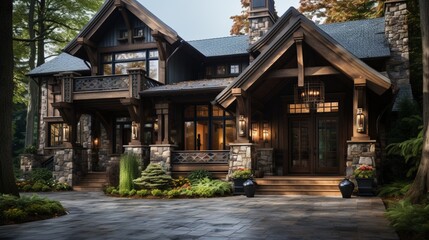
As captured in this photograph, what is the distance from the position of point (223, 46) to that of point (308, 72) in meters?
9.35

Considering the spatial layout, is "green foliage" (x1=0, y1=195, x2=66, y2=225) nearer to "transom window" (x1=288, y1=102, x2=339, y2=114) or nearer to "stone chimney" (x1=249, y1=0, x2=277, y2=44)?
"transom window" (x1=288, y1=102, x2=339, y2=114)

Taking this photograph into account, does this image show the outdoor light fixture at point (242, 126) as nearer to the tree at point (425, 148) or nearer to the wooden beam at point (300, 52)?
the wooden beam at point (300, 52)

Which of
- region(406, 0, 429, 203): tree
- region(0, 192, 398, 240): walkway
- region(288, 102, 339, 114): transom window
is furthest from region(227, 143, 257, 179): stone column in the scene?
region(406, 0, 429, 203): tree

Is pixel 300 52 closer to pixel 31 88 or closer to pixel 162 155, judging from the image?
pixel 162 155

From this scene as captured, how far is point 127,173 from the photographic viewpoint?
16484mm

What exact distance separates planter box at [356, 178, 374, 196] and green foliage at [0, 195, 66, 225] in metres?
8.92

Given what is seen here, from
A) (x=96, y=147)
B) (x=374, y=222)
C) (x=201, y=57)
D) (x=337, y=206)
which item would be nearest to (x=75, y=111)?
(x=96, y=147)

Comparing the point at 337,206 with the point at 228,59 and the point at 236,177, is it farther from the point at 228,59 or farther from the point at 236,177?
the point at 228,59

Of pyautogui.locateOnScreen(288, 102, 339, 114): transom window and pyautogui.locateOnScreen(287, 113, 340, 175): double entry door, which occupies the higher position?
pyautogui.locateOnScreen(288, 102, 339, 114): transom window

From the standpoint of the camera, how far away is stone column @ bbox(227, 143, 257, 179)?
15.8 metres

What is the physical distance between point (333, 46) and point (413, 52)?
730cm

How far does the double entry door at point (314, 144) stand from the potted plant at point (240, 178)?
357 cm

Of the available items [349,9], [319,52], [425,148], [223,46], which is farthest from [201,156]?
[349,9]

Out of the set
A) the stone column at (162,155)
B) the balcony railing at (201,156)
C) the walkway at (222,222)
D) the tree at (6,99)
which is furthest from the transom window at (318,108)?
the tree at (6,99)
